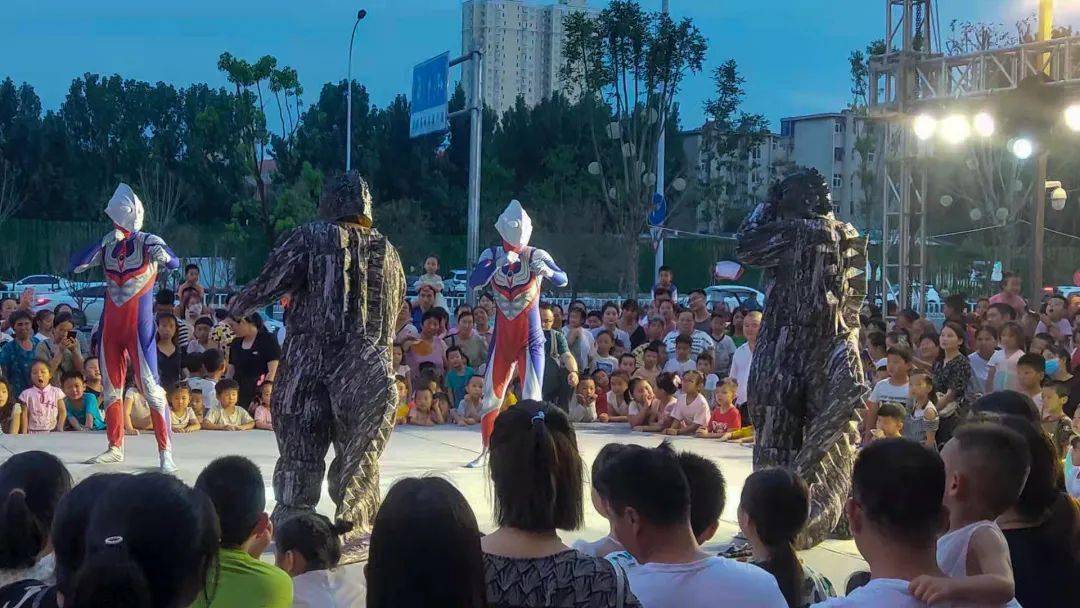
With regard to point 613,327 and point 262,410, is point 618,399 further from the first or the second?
point 262,410

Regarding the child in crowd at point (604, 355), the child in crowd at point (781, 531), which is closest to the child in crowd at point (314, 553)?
the child in crowd at point (781, 531)

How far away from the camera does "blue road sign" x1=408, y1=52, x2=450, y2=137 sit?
17109 mm

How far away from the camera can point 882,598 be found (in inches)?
112

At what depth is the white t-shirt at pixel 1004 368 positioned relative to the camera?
9562mm

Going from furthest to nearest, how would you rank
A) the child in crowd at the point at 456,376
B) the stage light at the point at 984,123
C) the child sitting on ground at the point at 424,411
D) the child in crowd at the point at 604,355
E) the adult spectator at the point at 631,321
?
the stage light at the point at 984,123
the adult spectator at the point at 631,321
the child in crowd at the point at 604,355
the child in crowd at the point at 456,376
the child sitting on ground at the point at 424,411

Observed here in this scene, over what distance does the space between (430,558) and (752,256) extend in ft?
14.9

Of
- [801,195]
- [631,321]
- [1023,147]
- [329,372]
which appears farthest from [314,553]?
[1023,147]

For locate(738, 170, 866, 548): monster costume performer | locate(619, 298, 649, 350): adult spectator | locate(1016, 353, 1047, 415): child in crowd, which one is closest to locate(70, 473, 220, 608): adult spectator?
locate(738, 170, 866, 548): monster costume performer

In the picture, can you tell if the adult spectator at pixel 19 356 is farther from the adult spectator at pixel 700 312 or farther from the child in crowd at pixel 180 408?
the adult spectator at pixel 700 312

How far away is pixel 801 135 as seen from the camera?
53.5m

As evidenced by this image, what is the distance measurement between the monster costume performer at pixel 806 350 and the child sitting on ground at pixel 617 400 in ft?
18.4

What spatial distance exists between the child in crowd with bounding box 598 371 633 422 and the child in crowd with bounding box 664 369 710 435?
0.93 meters

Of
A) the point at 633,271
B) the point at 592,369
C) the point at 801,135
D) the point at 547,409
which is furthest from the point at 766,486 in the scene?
the point at 801,135

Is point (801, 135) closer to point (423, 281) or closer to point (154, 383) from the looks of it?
point (423, 281)
